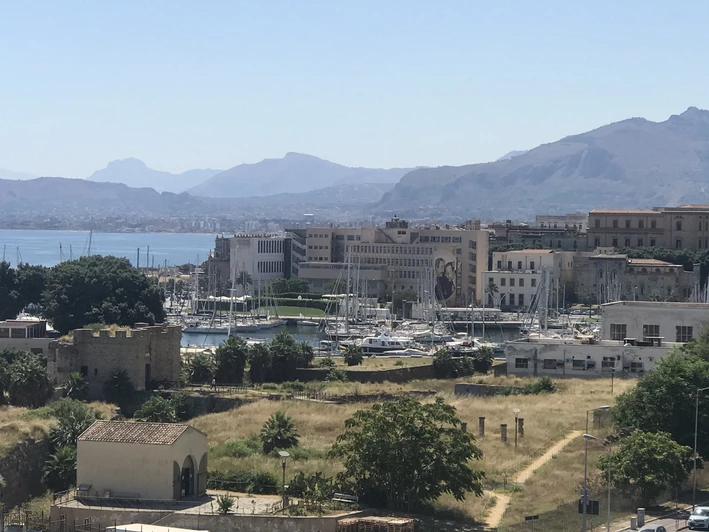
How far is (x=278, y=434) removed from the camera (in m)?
43.2

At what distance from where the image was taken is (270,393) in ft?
182

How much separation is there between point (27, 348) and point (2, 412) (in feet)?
45.6

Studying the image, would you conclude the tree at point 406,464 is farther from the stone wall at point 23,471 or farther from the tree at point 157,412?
the tree at point 157,412

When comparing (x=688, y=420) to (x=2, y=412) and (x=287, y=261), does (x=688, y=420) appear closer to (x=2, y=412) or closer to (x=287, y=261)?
(x=2, y=412)

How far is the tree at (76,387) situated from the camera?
52375 millimetres

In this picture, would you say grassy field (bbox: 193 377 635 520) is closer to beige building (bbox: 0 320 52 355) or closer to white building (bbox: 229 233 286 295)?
beige building (bbox: 0 320 52 355)

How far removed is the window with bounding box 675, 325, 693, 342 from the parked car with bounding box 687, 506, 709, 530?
30.0 m

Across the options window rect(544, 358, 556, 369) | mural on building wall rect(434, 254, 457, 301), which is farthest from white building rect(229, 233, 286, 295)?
window rect(544, 358, 556, 369)

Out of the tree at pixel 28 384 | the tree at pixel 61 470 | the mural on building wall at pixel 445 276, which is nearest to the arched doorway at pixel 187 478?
the tree at pixel 61 470

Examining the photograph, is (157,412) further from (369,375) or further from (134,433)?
(369,375)

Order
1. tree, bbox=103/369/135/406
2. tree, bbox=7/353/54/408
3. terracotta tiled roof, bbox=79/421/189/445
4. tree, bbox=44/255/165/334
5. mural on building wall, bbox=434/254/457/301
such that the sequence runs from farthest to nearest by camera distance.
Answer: mural on building wall, bbox=434/254/457/301, tree, bbox=44/255/165/334, tree, bbox=103/369/135/406, tree, bbox=7/353/54/408, terracotta tiled roof, bbox=79/421/189/445

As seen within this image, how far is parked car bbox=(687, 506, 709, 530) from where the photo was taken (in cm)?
3219

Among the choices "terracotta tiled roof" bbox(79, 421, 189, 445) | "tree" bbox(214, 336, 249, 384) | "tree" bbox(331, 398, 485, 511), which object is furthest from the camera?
"tree" bbox(214, 336, 249, 384)

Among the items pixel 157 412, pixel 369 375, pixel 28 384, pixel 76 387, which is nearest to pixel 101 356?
pixel 76 387
